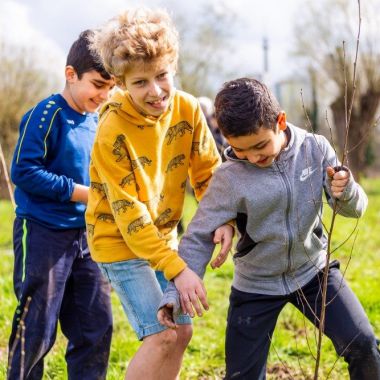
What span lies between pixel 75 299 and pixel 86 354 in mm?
269

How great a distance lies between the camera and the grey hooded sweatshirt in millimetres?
2721

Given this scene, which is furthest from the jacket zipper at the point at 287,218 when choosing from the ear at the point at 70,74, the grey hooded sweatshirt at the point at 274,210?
the ear at the point at 70,74

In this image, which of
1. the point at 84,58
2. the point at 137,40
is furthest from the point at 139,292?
the point at 84,58

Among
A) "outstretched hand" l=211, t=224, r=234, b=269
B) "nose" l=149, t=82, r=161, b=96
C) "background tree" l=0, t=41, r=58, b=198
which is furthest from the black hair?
"background tree" l=0, t=41, r=58, b=198

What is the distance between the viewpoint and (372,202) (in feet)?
47.6

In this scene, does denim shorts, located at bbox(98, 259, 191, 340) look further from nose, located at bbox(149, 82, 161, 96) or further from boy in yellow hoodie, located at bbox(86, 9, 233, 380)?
nose, located at bbox(149, 82, 161, 96)

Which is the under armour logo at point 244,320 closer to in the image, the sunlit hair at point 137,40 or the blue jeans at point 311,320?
the blue jeans at point 311,320

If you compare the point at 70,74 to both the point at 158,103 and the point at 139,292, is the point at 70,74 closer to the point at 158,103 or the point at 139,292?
the point at 158,103

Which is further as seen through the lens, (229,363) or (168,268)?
(229,363)

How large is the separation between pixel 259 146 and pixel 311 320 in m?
0.75

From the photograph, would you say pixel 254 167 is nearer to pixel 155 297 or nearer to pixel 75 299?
pixel 155 297

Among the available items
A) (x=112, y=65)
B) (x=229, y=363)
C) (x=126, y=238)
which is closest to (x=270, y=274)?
(x=229, y=363)

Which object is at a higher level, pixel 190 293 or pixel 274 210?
pixel 274 210

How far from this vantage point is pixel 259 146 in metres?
2.60
